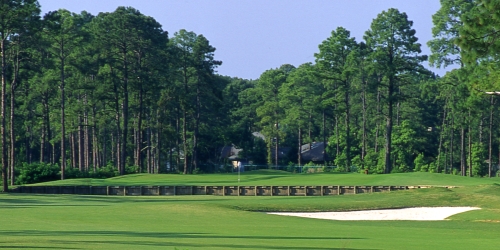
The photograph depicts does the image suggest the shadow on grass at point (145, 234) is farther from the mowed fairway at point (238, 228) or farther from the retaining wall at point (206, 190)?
the retaining wall at point (206, 190)

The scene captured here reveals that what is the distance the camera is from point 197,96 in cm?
9425

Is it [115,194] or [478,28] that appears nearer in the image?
[478,28]

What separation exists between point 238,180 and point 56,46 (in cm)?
2167

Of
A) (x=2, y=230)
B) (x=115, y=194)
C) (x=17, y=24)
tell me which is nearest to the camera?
(x=2, y=230)

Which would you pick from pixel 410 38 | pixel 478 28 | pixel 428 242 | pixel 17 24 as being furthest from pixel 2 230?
pixel 410 38

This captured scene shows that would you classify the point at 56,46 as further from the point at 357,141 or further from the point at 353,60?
the point at 357,141

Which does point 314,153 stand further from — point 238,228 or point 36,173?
point 238,228

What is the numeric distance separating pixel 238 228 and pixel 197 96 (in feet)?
221

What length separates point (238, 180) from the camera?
70.8 m

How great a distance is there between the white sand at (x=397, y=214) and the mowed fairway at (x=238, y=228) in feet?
2.76

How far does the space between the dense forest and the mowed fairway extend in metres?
8.78

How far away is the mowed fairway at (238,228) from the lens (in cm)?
2105

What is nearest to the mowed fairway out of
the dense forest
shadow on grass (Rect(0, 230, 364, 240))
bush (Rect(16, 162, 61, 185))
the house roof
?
shadow on grass (Rect(0, 230, 364, 240))

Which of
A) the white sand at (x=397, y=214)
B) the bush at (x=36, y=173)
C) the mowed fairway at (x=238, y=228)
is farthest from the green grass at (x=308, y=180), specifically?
the white sand at (x=397, y=214)
